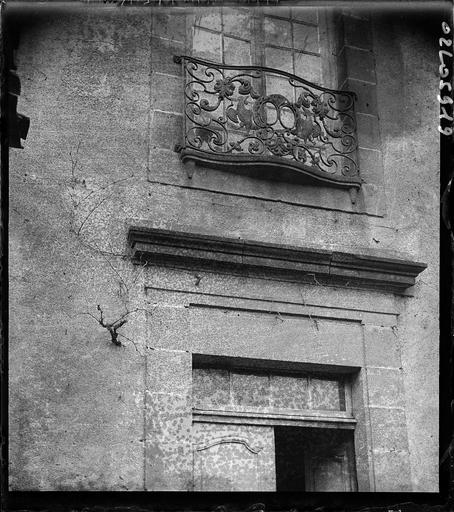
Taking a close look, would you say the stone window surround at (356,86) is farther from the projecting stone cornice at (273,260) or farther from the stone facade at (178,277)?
the projecting stone cornice at (273,260)

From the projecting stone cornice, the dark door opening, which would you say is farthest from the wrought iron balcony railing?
the dark door opening

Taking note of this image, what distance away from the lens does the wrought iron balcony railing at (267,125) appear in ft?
24.7

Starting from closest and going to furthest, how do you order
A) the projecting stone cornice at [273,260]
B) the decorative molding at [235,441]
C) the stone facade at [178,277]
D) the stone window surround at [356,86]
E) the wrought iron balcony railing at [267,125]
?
the stone facade at [178,277]
the decorative molding at [235,441]
the projecting stone cornice at [273,260]
the wrought iron balcony railing at [267,125]
the stone window surround at [356,86]

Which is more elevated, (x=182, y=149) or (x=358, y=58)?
(x=358, y=58)

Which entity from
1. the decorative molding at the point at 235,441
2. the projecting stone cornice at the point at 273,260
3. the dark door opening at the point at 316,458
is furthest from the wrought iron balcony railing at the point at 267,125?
the decorative molding at the point at 235,441

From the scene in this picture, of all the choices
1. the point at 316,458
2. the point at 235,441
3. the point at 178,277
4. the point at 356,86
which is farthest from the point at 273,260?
the point at 356,86

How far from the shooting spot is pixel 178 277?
7129 mm

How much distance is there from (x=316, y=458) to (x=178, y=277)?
5.47 ft

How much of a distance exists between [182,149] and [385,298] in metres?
1.93

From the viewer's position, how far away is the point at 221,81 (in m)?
7.64

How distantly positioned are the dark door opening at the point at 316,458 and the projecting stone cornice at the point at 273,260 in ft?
3.71

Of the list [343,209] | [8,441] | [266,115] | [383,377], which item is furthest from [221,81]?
[8,441]

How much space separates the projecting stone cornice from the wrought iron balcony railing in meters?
0.66

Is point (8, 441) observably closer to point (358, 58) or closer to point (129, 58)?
point (129, 58)
